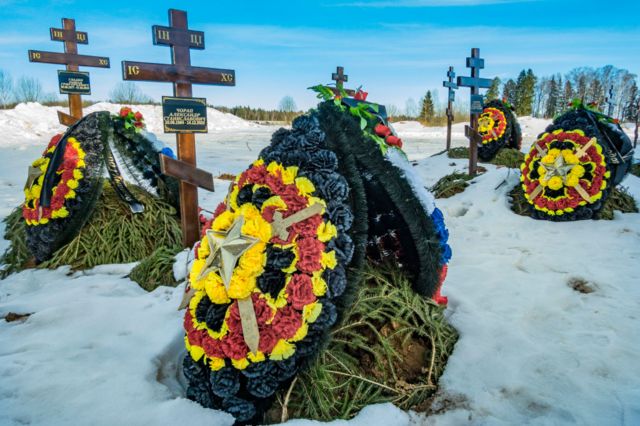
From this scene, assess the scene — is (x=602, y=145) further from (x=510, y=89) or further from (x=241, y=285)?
(x=510, y=89)

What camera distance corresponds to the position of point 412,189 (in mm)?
2559

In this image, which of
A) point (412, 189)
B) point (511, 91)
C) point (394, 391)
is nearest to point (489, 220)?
point (412, 189)

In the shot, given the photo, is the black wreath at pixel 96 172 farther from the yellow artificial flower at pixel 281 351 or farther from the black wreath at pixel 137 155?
the yellow artificial flower at pixel 281 351

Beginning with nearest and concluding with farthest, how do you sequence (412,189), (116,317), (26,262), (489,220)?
1. (412,189)
2. (116,317)
3. (26,262)
4. (489,220)

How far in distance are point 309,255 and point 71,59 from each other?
24.4 feet

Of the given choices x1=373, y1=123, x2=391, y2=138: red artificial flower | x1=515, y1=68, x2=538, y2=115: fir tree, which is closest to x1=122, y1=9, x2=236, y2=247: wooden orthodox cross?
x1=373, y1=123, x2=391, y2=138: red artificial flower

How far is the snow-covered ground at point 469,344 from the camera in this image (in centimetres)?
214

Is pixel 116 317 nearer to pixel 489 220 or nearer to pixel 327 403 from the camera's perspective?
pixel 327 403

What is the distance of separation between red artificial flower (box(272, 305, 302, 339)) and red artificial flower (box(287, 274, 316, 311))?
41mm

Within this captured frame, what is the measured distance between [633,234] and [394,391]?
178 inches

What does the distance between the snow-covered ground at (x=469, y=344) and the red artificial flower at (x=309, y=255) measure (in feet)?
2.51

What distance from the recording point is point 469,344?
274cm

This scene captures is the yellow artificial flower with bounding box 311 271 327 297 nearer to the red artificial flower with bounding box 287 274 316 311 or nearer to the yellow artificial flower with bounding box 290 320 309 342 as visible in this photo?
the red artificial flower with bounding box 287 274 316 311

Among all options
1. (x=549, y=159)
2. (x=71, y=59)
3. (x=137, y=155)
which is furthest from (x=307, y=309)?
(x=71, y=59)
